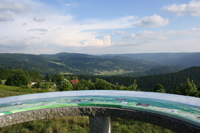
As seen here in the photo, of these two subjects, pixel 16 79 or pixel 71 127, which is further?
pixel 16 79

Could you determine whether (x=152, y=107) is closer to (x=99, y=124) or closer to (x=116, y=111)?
(x=116, y=111)

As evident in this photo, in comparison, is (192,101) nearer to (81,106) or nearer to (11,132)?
(81,106)

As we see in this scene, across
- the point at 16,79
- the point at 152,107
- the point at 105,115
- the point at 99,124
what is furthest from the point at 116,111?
the point at 16,79

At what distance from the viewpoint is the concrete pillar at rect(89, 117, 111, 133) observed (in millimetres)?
5033

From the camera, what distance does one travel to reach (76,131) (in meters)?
6.23

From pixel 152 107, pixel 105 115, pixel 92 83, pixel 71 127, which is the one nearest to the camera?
pixel 152 107

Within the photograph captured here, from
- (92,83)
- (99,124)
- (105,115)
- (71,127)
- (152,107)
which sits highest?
(152,107)

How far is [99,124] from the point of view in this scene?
5109 mm

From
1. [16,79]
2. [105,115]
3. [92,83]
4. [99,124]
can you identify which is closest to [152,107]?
[105,115]

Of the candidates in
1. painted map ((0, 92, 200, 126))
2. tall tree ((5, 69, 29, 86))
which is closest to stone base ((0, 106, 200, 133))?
painted map ((0, 92, 200, 126))

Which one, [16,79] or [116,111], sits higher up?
[116,111]

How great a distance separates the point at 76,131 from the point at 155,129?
145 inches

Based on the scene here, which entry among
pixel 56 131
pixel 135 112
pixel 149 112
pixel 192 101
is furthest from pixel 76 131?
pixel 192 101

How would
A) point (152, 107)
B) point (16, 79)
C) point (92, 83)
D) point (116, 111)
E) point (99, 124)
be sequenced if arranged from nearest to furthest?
1. point (152, 107)
2. point (116, 111)
3. point (99, 124)
4. point (16, 79)
5. point (92, 83)
